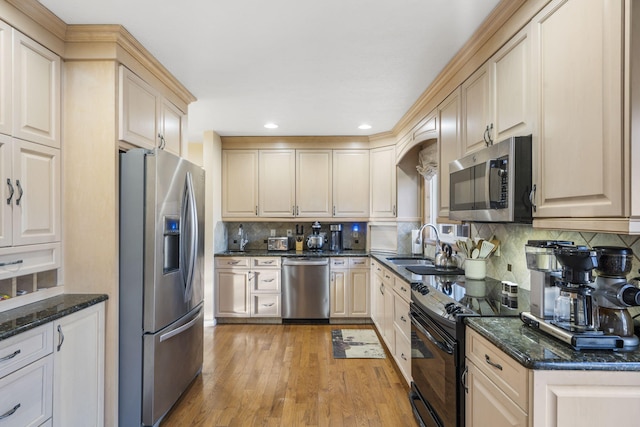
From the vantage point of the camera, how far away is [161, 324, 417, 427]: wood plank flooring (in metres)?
2.36

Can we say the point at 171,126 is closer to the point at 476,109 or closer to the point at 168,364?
the point at 168,364

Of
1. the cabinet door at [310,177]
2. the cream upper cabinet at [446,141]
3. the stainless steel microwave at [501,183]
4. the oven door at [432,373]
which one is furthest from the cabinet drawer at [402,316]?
the cabinet door at [310,177]

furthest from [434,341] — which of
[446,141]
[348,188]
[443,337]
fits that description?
[348,188]

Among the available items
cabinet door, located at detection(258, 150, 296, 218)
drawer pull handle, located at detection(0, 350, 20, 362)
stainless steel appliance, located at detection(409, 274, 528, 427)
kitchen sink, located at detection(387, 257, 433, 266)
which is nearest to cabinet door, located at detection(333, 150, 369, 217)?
cabinet door, located at detection(258, 150, 296, 218)

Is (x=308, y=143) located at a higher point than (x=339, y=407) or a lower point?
higher

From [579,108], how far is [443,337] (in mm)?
1240

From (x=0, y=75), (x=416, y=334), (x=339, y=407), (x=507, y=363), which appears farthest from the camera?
(x=339, y=407)

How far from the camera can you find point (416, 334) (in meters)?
2.32

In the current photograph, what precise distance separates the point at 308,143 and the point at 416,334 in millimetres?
3047

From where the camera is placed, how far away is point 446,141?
2641 mm

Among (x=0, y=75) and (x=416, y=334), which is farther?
(x=416, y=334)

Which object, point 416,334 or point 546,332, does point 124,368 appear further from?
point 546,332

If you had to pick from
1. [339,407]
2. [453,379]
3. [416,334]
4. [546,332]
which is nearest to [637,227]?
[546,332]

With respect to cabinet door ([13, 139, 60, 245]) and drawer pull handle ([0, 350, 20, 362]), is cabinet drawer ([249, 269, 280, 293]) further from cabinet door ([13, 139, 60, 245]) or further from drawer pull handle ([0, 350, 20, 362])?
drawer pull handle ([0, 350, 20, 362])
